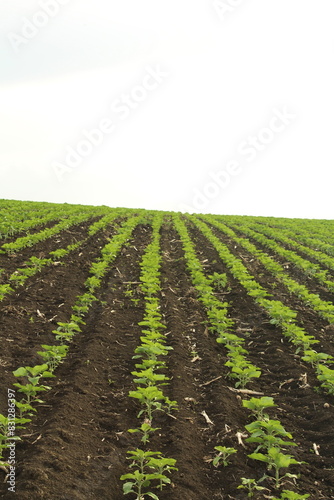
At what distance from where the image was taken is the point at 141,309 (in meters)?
9.79

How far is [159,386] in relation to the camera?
6277 mm

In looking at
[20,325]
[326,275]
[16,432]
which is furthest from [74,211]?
[16,432]

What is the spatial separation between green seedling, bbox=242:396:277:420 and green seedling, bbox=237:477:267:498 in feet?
2.87

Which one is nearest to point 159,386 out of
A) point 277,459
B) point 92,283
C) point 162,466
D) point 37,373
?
point 37,373

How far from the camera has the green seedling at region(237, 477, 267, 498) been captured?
159 inches

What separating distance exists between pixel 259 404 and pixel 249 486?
1.02 m

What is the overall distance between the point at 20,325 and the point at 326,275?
1010cm

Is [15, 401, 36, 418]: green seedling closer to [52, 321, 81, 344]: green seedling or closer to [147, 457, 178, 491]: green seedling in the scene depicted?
[147, 457, 178, 491]: green seedling

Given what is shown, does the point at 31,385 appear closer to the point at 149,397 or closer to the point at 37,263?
the point at 149,397

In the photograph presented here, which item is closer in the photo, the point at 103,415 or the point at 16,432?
the point at 16,432

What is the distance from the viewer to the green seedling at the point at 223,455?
4.46 m

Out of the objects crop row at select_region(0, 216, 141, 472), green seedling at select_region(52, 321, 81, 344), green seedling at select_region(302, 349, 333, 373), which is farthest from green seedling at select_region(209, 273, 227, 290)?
green seedling at select_region(52, 321, 81, 344)

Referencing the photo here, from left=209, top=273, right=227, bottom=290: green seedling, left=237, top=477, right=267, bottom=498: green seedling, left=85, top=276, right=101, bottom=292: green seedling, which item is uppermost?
left=209, top=273, right=227, bottom=290: green seedling

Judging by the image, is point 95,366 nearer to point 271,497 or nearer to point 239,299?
point 271,497
